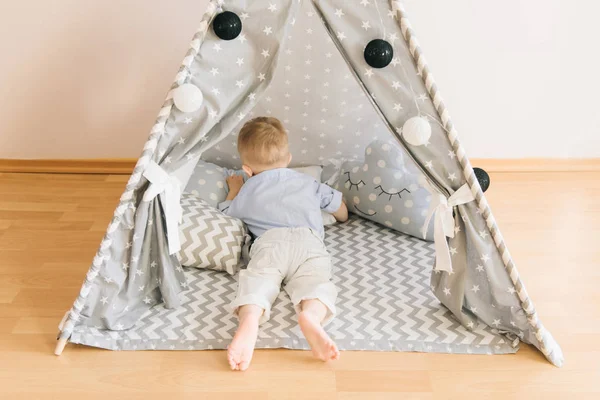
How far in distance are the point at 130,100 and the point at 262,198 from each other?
1.00 metres

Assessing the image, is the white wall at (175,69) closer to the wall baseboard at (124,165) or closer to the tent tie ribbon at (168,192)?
the wall baseboard at (124,165)

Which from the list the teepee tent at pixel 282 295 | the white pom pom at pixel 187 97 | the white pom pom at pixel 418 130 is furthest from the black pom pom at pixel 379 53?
the white pom pom at pixel 187 97

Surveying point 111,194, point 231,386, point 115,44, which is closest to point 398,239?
point 231,386

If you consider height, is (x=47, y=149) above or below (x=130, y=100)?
below

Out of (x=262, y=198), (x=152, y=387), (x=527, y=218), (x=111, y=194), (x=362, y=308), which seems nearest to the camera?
(x=152, y=387)

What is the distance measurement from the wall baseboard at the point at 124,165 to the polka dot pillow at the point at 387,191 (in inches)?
27.1

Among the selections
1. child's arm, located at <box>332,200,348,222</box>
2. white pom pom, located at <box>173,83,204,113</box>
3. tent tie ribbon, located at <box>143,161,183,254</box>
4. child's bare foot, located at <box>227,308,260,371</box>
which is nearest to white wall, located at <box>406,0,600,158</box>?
child's arm, located at <box>332,200,348,222</box>

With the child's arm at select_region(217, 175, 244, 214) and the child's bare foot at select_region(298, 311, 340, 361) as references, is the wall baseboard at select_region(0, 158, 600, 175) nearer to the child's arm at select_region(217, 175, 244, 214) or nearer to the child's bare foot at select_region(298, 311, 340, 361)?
the child's arm at select_region(217, 175, 244, 214)

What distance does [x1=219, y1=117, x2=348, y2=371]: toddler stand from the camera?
1859 millimetres

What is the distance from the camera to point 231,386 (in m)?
1.78

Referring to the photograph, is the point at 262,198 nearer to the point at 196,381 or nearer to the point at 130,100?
the point at 196,381

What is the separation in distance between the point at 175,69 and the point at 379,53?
132 centimetres

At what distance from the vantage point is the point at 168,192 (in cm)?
190

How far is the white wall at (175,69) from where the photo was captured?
276 centimetres
